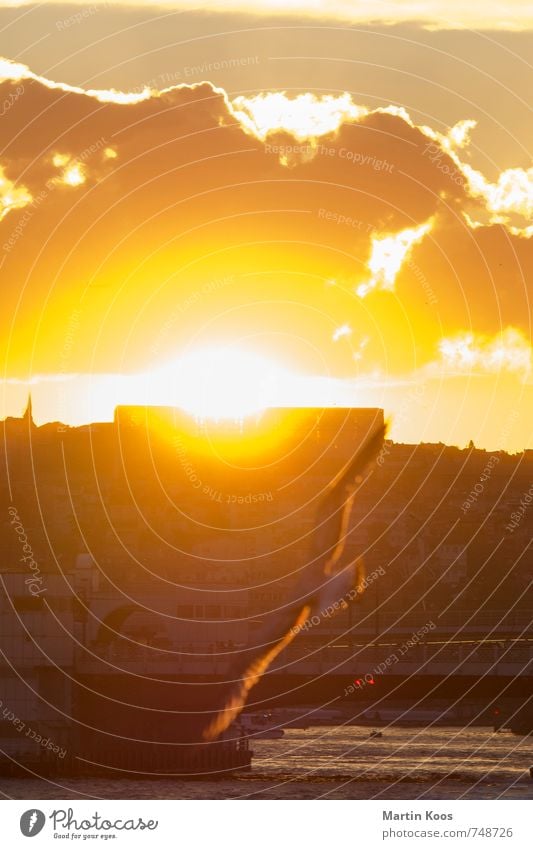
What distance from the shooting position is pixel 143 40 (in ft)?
88.6

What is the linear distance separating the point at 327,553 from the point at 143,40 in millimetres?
17471

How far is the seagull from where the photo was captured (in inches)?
439

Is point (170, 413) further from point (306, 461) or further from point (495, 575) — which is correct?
point (495, 575)

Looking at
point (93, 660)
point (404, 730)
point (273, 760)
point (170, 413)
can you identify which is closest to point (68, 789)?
point (93, 660)
